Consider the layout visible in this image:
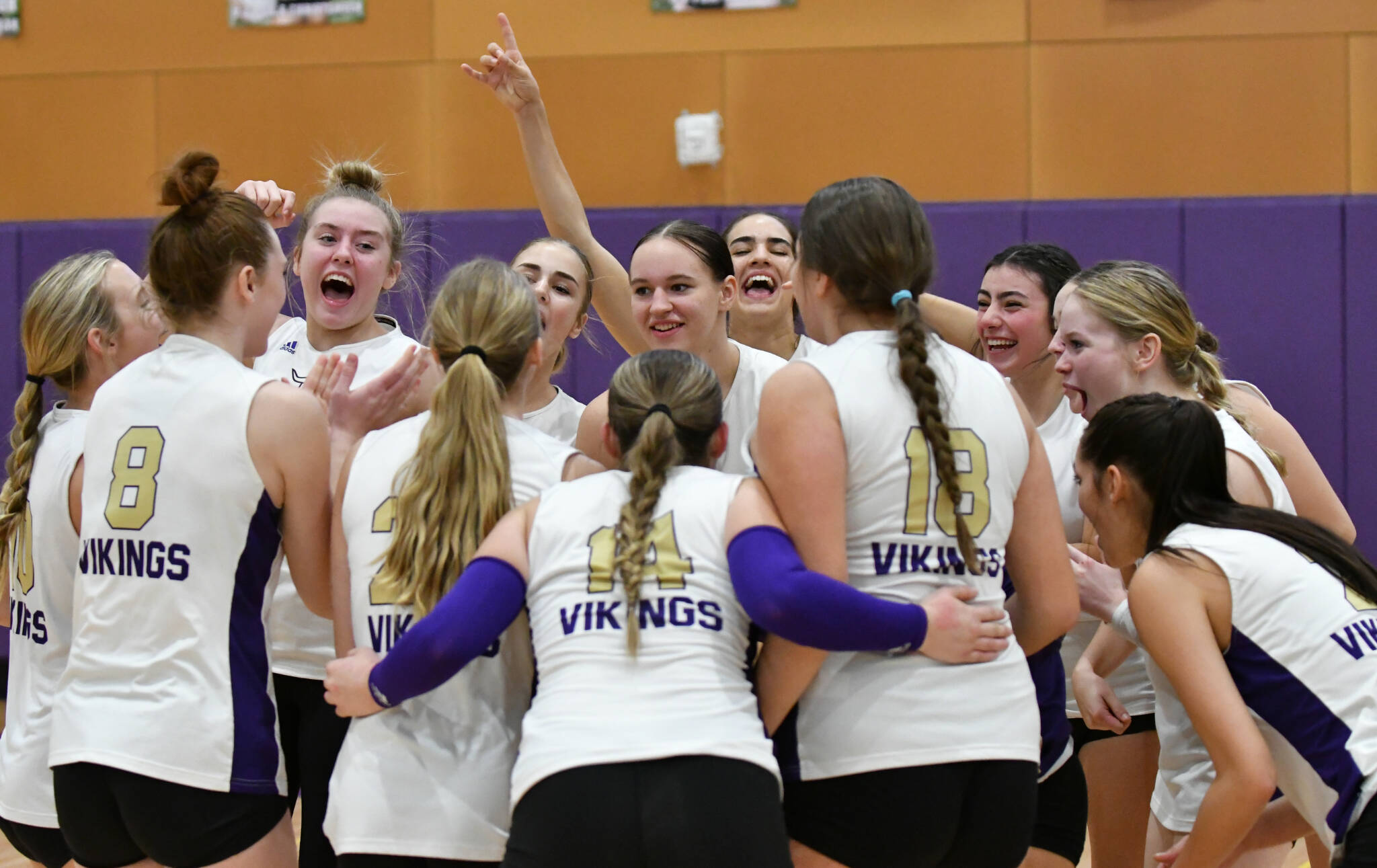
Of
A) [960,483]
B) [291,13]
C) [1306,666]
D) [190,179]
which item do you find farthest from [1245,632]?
[291,13]

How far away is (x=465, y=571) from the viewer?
1909 millimetres

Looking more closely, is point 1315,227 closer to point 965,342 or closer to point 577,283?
point 965,342

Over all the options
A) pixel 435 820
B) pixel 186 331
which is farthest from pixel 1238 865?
pixel 186 331

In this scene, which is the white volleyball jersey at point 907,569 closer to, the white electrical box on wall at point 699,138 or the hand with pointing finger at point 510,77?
the hand with pointing finger at point 510,77

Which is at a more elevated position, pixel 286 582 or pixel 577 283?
pixel 577 283

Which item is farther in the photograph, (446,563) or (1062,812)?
(1062,812)

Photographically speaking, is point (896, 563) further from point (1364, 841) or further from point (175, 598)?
point (175, 598)

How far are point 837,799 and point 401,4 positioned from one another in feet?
18.0

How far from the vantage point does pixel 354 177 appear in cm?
319

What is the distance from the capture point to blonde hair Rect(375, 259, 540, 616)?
200cm

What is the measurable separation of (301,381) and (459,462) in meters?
1.11

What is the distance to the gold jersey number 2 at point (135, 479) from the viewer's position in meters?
2.10

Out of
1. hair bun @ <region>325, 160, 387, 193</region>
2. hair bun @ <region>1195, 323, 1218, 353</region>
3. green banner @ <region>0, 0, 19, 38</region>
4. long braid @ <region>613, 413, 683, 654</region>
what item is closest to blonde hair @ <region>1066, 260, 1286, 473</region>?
hair bun @ <region>1195, 323, 1218, 353</region>

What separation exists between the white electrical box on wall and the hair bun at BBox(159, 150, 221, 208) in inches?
158
